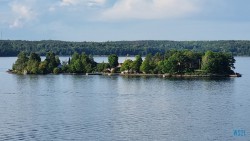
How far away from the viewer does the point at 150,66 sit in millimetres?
104875

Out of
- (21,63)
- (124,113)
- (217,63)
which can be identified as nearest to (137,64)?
(217,63)

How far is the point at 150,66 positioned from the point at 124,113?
58106mm

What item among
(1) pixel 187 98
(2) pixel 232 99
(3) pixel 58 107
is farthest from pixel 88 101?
(2) pixel 232 99

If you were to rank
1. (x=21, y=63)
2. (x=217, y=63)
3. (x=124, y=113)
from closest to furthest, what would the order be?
1. (x=124, y=113)
2. (x=217, y=63)
3. (x=21, y=63)

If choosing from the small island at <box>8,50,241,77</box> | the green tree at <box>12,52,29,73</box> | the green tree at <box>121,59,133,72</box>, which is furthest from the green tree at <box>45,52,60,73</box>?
the green tree at <box>121,59,133,72</box>

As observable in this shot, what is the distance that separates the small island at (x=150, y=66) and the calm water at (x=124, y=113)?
2558cm

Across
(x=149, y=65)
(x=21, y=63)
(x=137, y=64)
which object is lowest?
(x=149, y=65)

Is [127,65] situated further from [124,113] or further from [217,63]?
[124,113]

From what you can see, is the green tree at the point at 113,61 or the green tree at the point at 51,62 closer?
the green tree at the point at 51,62

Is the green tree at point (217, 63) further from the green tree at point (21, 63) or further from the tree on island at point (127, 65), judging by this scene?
the green tree at point (21, 63)

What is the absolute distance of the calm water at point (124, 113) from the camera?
37.8 meters

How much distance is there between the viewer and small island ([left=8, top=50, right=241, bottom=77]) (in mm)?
98938

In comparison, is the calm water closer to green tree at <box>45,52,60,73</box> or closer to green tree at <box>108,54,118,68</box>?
green tree at <box>45,52,60,73</box>

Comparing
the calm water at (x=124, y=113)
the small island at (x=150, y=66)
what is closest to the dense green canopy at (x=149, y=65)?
the small island at (x=150, y=66)
